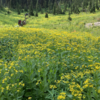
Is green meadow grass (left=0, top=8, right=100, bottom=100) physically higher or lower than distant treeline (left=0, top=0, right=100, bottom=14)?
lower

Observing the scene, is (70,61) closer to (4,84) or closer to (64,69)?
(64,69)

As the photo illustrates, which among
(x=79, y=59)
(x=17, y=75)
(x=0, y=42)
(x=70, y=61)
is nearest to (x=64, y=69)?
(x=70, y=61)

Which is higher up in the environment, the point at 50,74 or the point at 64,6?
the point at 64,6

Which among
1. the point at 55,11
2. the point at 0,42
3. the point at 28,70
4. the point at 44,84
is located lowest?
the point at 44,84

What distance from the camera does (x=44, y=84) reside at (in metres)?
2.67

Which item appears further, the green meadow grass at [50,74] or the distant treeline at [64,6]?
the distant treeline at [64,6]

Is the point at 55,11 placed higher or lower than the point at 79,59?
higher

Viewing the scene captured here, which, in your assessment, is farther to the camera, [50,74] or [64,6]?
[64,6]

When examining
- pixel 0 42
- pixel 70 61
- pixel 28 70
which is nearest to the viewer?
pixel 28 70

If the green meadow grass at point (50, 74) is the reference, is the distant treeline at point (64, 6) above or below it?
above

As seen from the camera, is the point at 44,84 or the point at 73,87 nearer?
the point at 73,87

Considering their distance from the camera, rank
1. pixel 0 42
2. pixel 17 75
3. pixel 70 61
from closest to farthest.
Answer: pixel 17 75, pixel 70 61, pixel 0 42

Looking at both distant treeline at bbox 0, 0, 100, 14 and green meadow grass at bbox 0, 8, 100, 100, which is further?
distant treeline at bbox 0, 0, 100, 14

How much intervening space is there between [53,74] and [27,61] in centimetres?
110
